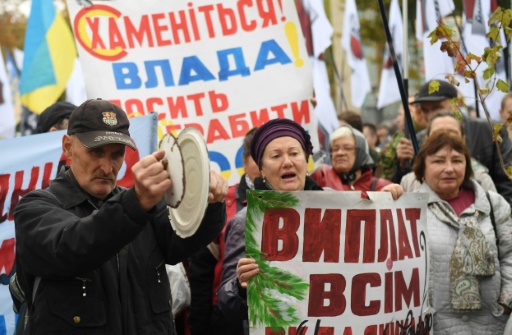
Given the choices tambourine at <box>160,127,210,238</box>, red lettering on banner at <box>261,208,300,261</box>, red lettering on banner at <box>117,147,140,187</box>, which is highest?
tambourine at <box>160,127,210,238</box>

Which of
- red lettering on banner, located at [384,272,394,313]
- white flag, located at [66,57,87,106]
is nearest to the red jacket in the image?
red lettering on banner, located at [384,272,394,313]

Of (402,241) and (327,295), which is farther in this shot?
(402,241)

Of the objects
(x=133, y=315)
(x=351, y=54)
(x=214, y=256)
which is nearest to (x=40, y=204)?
(x=133, y=315)

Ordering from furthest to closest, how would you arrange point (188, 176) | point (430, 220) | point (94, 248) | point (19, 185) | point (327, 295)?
point (19, 185), point (430, 220), point (327, 295), point (94, 248), point (188, 176)

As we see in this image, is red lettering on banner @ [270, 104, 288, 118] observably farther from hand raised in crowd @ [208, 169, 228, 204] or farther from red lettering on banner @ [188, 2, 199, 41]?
hand raised in crowd @ [208, 169, 228, 204]

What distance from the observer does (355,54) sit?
576 inches

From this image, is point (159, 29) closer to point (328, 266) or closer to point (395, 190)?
point (395, 190)

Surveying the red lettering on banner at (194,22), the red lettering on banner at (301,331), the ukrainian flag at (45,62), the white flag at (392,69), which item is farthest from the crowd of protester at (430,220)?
the white flag at (392,69)

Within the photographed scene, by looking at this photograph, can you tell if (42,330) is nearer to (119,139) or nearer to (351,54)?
(119,139)

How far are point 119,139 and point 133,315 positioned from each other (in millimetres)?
655

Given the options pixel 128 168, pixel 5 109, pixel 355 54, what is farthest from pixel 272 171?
pixel 355 54

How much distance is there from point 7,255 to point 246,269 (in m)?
2.32

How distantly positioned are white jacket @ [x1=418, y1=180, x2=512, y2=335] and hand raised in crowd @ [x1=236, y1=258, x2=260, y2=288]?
149 centimetres

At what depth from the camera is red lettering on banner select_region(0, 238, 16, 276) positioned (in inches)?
240
